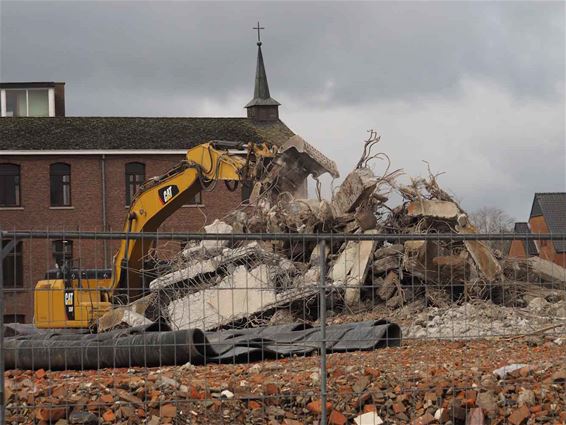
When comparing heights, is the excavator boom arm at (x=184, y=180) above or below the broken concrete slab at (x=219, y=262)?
above

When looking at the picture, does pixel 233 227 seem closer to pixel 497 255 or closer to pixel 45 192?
pixel 497 255

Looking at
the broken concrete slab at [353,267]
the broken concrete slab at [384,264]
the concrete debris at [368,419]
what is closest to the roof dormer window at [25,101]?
the broken concrete slab at [353,267]

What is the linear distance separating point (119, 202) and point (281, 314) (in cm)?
2840

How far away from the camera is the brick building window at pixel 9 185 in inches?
1590

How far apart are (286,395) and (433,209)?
723cm

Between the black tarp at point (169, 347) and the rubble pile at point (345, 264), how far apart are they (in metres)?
0.78

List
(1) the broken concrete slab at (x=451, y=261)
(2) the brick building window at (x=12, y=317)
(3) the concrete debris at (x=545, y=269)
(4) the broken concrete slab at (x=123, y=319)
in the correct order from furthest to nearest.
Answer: (3) the concrete debris at (x=545, y=269), (1) the broken concrete slab at (x=451, y=261), (4) the broken concrete slab at (x=123, y=319), (2) the brick building window at (x=12, y=317)

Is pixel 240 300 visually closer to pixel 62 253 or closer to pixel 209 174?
pixel 209 174

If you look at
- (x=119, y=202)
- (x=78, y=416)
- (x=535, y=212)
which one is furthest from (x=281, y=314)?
(x=535, y=212)

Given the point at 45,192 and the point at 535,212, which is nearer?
the point at 45,192

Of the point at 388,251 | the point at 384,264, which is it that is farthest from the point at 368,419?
the point at 388,251

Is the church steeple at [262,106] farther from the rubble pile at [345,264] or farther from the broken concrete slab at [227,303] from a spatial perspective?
the broken concrete slab at [227,303]

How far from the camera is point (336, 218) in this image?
50.8 ft

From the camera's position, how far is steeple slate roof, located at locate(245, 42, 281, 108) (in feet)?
156
